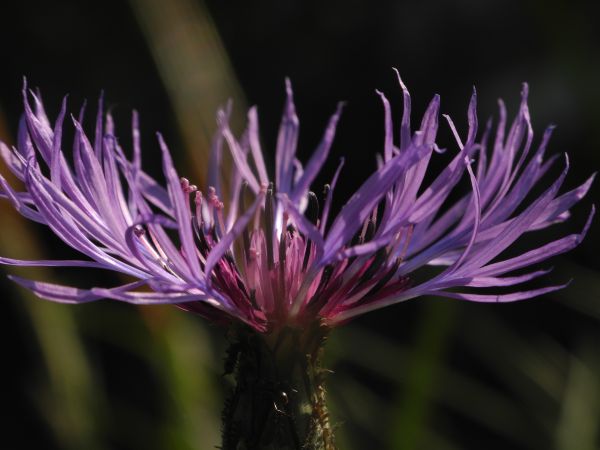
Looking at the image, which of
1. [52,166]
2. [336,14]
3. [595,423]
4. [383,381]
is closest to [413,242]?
[52,166]

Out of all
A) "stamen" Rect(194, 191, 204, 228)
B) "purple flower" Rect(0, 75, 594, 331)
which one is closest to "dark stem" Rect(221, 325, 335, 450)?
"purple flower" Rect(0, 75, 594, 331)

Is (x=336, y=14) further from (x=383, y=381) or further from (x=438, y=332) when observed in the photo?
(x=438, y=332)

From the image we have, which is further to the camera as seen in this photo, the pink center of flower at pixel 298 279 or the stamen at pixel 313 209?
the stamen at pixel 313 209

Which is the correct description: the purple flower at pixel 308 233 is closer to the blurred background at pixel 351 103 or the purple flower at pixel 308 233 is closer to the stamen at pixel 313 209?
the stamen at pixel 313 209

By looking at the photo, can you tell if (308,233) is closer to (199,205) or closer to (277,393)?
(277,393)

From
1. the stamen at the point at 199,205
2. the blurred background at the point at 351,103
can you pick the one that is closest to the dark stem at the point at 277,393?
the stamen at the point at 199,205

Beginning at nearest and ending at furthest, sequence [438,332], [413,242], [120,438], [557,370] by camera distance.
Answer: [413,242] < [438,332] < [557,370] < [120,438]

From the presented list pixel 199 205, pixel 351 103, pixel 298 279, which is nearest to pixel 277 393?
pixel 298 279

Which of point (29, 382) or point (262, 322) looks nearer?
point (262, 322)
